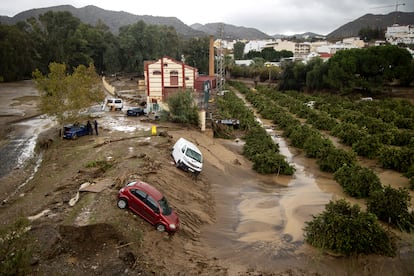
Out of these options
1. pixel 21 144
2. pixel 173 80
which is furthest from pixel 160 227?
pixel 173 80

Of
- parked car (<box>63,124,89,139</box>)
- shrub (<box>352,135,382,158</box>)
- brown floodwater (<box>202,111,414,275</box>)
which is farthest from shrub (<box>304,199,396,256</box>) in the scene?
parked car (<box>63,124,89,139</box>)

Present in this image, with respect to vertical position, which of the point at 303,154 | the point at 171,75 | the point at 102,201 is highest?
the point at 171,75

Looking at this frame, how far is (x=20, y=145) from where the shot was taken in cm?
2836

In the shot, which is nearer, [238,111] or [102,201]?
[102,201]

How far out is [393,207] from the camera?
15.1 metres

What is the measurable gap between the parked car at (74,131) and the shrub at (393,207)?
2253cm

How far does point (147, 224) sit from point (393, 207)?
11.0m

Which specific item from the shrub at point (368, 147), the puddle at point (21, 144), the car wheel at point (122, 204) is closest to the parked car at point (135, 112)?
the puddle at point (21, 144)

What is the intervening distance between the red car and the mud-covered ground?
280mm

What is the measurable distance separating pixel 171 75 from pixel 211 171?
76.6ft

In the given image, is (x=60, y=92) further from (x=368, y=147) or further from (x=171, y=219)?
(x=368, y=147)

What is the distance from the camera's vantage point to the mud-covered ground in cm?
1047

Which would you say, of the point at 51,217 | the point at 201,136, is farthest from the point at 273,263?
the point at 201,136

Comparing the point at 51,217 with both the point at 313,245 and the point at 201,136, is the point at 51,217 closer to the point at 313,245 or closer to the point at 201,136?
the point at 313,245
